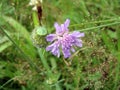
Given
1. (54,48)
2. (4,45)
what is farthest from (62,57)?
(54,48)

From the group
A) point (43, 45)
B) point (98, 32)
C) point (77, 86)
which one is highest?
point (43, 45)

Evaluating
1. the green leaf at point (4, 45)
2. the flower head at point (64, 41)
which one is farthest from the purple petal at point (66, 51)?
the green leaf at point (4, 45)

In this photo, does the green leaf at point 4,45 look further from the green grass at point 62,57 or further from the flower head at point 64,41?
the flower head at point 64,41

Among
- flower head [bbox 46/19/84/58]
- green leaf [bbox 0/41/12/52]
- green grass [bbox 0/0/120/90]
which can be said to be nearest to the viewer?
flower head [bbox 46/19/84/58]

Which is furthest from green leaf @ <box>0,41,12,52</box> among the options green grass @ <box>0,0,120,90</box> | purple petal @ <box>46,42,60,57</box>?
purple petal @ <box>46,42,60,57</box>

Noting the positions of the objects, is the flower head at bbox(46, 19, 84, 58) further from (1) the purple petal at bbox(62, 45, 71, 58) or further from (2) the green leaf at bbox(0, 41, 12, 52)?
(2) the green leaf at bbox(0, 41, 12, 52)

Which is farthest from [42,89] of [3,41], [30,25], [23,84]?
[30,25]

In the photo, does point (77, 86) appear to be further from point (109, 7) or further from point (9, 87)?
point (109, 7)

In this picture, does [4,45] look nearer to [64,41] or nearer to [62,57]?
[62,57]
